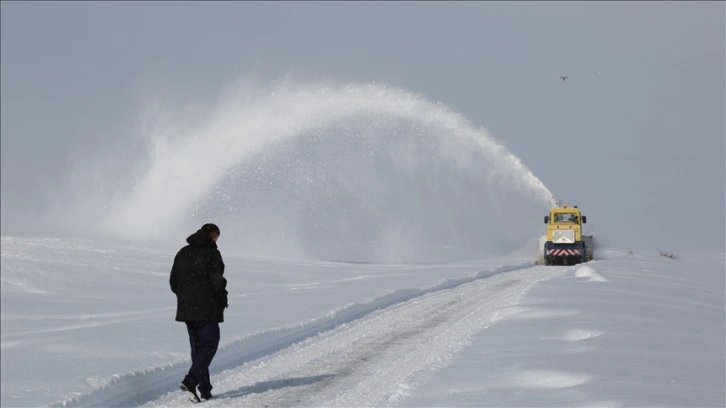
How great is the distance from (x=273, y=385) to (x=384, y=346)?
309 cm

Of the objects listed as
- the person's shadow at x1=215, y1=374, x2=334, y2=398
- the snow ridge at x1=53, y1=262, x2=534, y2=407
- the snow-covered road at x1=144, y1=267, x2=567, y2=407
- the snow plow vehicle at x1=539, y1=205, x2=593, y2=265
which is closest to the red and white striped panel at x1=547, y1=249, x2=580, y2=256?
the snow plow vehicle at x1=539, y1=205, x2=593, y2=265

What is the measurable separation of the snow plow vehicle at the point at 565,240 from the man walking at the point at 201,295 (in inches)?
1147

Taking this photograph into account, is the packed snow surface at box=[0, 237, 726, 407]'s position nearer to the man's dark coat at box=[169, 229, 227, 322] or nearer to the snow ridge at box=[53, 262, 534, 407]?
the snow ridge at box=[53, 262, 534, 407]

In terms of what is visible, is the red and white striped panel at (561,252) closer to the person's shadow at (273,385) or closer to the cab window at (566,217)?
the cab window at (566,217)

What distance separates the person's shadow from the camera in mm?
9562

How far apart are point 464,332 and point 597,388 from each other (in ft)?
18.7

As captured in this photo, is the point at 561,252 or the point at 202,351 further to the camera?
the point at 561,252

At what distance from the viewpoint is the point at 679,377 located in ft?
29.9

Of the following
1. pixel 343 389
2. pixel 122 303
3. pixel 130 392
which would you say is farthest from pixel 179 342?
pixel 122 303

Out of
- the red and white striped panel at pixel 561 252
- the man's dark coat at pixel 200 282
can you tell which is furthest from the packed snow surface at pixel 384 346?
the red and white striped panel at pixel 561 252

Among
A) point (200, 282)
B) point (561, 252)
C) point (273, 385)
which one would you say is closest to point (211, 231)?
point (200, 282)

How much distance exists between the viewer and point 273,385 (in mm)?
9922

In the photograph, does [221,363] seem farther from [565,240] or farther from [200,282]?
[565,240]

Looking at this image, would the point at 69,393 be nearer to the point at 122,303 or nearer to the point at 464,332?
the point at 464,332
